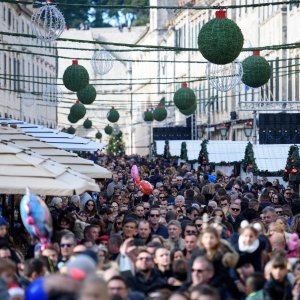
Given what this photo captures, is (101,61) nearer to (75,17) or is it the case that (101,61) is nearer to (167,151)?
(167,151)

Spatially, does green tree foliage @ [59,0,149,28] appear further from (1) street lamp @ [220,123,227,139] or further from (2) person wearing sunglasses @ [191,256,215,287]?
(2) person wearing sunglasses @ [191,256,215,287]

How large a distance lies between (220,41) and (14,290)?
11208 millimetres

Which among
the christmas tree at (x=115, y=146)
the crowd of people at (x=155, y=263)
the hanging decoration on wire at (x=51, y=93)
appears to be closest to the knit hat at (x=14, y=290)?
the crowd of people at (x=155, y=263)

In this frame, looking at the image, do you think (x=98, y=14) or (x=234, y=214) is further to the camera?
(x=98, y=14)

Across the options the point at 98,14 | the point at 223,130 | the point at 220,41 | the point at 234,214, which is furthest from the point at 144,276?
the point at 98,14

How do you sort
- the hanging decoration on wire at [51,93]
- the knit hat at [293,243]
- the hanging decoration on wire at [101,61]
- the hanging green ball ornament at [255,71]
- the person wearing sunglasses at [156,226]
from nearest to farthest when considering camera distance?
1. the knit hat at [293,243]
2. the person wearing sunglasses at [156,226]
3. the hanging green ball ornament at [255,71]
4. the hanging decoration on wire at [101,61]
5. the hanging decoration on wire at [51,93]

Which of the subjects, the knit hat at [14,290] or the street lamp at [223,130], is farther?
the street lamp at [223,130]

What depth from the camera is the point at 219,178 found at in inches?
1487

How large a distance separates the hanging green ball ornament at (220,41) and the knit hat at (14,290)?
1096cm

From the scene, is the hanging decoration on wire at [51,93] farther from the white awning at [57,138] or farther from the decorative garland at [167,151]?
the white awning at [57,138]

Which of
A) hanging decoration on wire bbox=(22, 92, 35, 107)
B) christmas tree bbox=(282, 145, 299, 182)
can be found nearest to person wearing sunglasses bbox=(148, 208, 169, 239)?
christmas tree bbox=(282, 145, 299, 182)

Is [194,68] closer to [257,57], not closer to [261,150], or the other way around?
[261,150]

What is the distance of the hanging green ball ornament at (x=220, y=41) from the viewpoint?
74.1ft

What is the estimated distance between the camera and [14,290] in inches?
472
